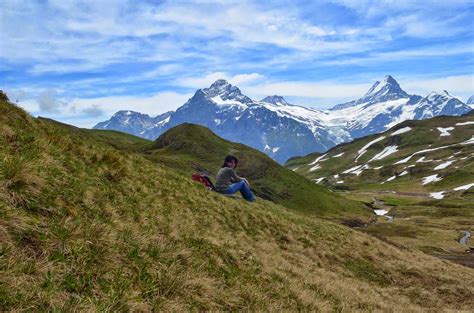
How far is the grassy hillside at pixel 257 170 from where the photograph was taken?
116m

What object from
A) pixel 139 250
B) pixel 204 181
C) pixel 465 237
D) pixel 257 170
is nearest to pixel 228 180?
pixel 204 181

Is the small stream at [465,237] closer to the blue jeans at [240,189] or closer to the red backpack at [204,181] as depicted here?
the blue jeans at [240,189]

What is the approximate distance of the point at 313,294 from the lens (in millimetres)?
14414

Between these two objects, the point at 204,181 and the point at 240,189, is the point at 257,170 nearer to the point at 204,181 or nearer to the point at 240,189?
the point at 240,189

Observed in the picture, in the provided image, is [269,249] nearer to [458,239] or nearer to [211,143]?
[458,239]

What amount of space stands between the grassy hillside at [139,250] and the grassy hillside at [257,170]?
82.9m

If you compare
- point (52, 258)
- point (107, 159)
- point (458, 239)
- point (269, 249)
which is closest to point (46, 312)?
point (52, 258)

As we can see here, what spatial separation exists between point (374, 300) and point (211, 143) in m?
116

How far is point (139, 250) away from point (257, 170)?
114935 millimetres

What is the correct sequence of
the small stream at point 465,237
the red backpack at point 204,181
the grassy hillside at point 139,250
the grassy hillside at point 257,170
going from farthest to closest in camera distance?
the grassy hillside at point 257,170 → the small stream at point 465,237 → the red backpack at point 204,181 → the grassy hillside at point 139,250

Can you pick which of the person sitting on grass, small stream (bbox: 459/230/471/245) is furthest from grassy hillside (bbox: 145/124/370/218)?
the person sitting on grass

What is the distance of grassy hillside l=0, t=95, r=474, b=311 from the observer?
8.05 metres

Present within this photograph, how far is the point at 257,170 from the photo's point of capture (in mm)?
125062

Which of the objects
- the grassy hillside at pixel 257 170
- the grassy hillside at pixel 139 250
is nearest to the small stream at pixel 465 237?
the grassy hillside at pixel 257 170
